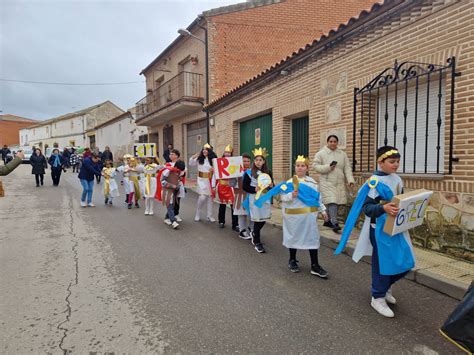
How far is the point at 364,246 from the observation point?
11.4ft

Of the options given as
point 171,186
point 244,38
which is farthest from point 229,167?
point 244,38

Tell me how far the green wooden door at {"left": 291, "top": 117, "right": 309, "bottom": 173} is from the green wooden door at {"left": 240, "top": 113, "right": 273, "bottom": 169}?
1018mm

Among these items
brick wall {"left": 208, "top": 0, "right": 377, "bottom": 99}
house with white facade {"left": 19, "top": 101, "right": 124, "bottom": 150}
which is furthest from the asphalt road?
house with white facade {"left": 19, "top": 101, "right": 124, "bottom": 150}

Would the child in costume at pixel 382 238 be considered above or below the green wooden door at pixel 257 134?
below

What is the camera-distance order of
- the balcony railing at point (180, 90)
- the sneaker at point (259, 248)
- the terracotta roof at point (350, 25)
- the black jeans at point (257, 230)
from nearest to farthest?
the sneaker at point (259, 248) < the black jeans at point (257, 230) < the terracotta roof at point (350, 25) < the balcony railing at point (180, 90)

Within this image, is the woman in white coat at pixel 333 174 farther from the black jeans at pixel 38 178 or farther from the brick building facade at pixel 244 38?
the black jeans at pixel 38 178

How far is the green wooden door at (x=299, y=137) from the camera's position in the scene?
8.55 meters

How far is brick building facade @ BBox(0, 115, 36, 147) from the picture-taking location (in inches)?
2509

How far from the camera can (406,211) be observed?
3090mm

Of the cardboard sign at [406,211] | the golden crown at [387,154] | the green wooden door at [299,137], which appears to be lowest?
the cardboard sign at [406,211]

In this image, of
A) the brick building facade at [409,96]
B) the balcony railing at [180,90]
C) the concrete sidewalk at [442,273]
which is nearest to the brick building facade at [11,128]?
the balcony railing at [180,90]

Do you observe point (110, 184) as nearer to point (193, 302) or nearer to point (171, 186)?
point (171, 186)

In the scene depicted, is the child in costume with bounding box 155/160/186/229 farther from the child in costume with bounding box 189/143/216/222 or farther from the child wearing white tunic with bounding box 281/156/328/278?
the child wearing white tunic with bounding box 281/156/328/278

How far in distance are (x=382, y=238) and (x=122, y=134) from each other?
28955 millimetres
